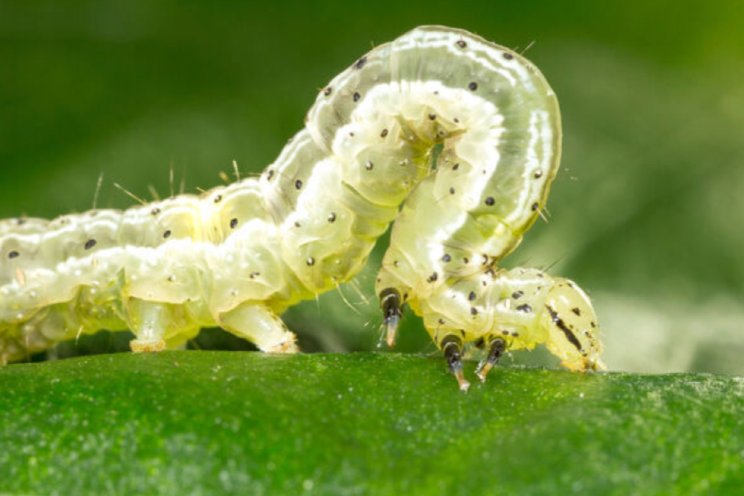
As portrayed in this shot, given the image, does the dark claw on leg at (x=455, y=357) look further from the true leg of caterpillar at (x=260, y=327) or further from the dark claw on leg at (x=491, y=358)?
the true leg of caterpillar at (x=260, y=327)

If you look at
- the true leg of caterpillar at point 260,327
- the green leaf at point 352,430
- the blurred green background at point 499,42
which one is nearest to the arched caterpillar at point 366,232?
the true leg of caterpillar at point 260,327

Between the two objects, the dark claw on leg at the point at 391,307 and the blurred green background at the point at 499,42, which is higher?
the blurred green background at the point at 499,42

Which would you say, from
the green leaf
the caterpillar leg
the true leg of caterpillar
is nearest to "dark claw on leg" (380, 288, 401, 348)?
the true leg of caterpillar

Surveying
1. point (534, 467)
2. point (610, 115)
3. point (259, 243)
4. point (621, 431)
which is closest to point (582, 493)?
point (534, 467)

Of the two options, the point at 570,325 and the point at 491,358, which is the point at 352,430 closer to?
the point at 491,358

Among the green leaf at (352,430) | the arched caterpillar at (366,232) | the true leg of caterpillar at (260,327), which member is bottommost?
the green leaf at (352,430)

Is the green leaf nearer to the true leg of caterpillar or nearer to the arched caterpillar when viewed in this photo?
the arched caterpillar

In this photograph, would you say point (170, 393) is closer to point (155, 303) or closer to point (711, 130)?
point (155, 303)
